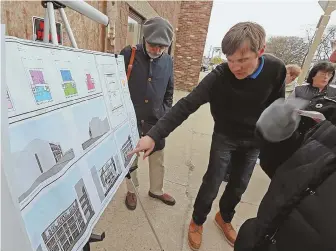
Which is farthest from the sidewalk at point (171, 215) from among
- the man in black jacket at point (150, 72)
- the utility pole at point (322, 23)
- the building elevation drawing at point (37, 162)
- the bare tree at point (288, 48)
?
the bare tree at point (288, 48)

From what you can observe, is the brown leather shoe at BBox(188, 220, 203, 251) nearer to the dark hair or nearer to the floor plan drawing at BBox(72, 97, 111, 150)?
the floor plan drawing at BBox(72, 97, 111, 150)

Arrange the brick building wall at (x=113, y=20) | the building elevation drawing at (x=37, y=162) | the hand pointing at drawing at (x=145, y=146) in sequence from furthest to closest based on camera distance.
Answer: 1. the brick building wall at (x=113, y=20)
2. the hand pointing at drawing at (x=145, y=146)
3. the building elevation drawing at (x=37, y=162)

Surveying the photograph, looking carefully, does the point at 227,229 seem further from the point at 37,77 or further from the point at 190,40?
the point at 190,40

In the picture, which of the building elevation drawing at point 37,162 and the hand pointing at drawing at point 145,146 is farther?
the hand pointing at drawing at point 145,146

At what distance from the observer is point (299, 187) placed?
2.17 ft

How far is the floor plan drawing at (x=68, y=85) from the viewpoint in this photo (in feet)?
2.57

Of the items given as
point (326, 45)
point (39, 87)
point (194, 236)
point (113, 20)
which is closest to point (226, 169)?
point (194, 236)

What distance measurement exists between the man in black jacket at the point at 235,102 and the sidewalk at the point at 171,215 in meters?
0.40

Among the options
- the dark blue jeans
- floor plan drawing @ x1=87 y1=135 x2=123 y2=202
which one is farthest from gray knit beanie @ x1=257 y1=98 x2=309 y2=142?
the dark blue jeans

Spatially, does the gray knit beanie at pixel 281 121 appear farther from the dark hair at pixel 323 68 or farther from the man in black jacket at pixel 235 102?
the dark hair at pixel 323 68

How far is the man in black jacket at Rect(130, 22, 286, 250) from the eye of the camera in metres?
1.21

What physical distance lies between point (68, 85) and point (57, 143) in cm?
23

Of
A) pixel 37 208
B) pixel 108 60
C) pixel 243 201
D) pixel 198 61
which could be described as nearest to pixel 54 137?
pixel 37 208

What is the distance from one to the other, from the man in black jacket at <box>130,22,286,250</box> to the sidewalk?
0.40m
